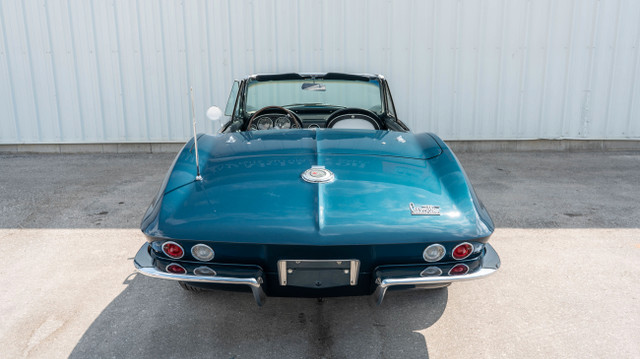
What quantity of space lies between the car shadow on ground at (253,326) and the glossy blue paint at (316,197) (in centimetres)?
62

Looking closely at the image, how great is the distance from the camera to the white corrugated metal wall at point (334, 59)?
7180 mm

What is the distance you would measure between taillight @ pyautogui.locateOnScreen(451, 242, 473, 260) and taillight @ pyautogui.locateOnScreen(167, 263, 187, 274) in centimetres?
118

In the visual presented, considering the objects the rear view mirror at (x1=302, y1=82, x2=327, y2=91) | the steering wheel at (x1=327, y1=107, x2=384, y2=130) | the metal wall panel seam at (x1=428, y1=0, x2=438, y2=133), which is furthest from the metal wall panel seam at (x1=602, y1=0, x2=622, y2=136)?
the steering wheel at (x1=327, y1=107, x2=384, y2=130)

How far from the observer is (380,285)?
2000 mm

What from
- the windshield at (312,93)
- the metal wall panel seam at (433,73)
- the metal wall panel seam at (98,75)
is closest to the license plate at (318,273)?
the windshield at (312,93)

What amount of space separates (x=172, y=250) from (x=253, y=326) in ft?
2.23

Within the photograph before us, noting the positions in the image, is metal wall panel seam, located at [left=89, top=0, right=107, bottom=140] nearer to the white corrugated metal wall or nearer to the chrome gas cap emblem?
the white corrugated metal wall

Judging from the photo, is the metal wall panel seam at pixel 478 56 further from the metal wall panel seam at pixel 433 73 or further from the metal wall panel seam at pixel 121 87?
the metal wall panel seam at pixel 121 87

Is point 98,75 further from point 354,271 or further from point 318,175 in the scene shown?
point 354,271

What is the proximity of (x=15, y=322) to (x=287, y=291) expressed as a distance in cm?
157

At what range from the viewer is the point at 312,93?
14.3 feet

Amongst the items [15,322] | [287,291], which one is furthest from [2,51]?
[287,291]

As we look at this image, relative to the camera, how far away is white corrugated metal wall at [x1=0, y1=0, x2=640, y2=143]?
23.6 feet

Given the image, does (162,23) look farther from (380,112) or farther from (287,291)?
(287,291)
